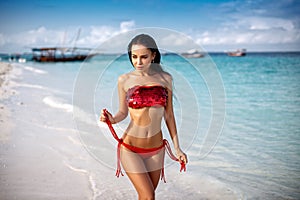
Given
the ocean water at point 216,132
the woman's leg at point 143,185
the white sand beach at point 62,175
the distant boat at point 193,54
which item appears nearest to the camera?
the woman's leg at point 143,185

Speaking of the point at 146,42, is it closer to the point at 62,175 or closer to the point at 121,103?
the point at 121,103

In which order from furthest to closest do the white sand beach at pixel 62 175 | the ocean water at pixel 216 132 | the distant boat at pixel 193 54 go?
the white sand beach at pixel 62 175 < the ocean water at pixel 216 132 < the distant boat at pixel 193 54

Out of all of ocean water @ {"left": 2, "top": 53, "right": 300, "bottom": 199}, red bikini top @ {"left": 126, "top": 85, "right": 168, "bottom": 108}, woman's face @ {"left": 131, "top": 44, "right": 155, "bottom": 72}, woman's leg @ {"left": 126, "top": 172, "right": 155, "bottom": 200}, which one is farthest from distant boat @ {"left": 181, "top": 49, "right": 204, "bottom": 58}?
woman's leg @ {"left": 126, "top": 172, "right": 155, "bottom": 200}

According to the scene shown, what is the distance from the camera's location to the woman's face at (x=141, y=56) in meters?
2.62

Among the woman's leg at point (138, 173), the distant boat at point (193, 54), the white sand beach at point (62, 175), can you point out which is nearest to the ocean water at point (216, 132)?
the distant boat at point (193, 54)

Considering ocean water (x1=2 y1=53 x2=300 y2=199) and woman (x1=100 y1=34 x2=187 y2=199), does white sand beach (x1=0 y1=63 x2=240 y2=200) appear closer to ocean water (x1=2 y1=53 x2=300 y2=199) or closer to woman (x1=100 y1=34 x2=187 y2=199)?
ocean water (x1=2 y1=53 x2=300 y2=199)

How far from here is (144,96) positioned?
2605mm

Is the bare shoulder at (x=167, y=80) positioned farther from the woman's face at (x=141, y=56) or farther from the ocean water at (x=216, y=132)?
the ocean water at (x=216, y=132)

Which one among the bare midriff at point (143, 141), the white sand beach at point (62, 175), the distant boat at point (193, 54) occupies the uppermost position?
the distant boat at point (193, 54)

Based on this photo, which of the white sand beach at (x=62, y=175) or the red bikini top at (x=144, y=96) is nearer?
the red bikini top at (x=144, y=96)

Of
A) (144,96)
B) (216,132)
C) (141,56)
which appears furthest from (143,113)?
(216,132)

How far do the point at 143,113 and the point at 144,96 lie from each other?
0.48 ft

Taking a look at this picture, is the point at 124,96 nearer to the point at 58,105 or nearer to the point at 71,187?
the point at 71,187

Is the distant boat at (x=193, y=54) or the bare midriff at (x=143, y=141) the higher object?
the distant boat at (x=193, y=54)
